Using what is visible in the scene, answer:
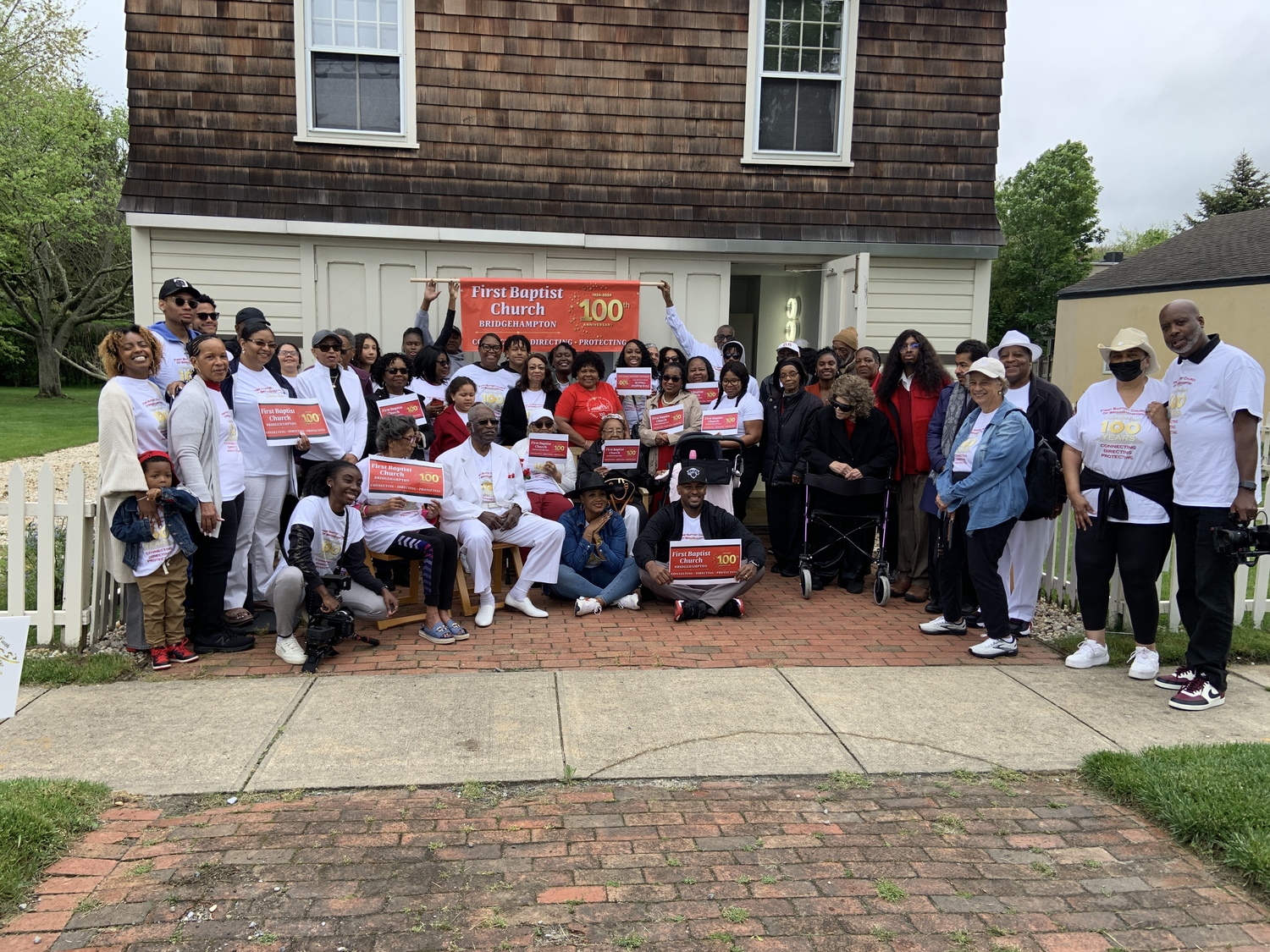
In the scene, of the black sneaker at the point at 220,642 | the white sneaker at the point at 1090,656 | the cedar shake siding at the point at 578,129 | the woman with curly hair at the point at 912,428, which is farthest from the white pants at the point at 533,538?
the cedar shake siding at the point at 578,129

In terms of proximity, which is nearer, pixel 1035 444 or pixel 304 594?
pixel 304 594

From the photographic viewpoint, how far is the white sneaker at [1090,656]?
19.6 feet

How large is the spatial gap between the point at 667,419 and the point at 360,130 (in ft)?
16.4

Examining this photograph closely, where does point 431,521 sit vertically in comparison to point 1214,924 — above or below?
above

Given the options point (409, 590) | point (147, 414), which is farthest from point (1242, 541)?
point (147, 414)

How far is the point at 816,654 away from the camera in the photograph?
20.2ft

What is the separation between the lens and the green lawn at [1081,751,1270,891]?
363 centimetres

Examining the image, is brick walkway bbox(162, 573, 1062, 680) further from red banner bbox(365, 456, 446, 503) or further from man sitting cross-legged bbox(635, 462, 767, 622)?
red banner bbox(365, 456, 446, 503)

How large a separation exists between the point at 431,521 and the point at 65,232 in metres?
27.8

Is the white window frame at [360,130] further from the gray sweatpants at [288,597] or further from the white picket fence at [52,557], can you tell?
the gray sweatpants at [288,597]

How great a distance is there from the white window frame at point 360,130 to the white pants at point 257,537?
16.7 ft

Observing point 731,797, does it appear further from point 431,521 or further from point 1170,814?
point 431,521

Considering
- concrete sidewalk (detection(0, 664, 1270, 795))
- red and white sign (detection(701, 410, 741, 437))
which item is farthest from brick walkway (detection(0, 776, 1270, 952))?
red and white sign (detection(701, 410, 741, 437))

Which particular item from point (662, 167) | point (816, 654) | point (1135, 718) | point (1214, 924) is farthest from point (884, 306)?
point (1214, 924)
